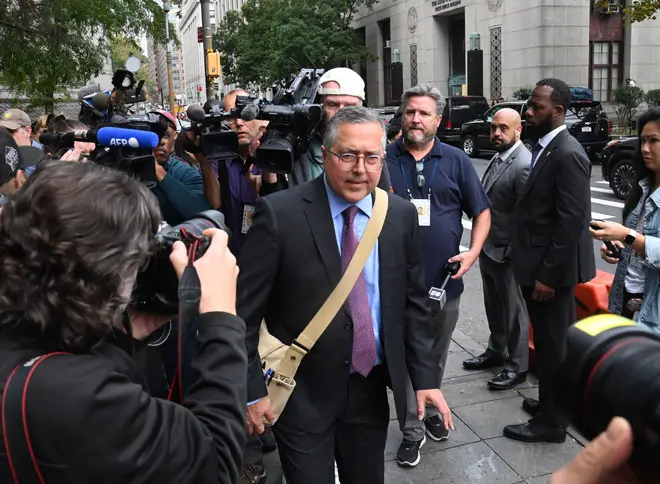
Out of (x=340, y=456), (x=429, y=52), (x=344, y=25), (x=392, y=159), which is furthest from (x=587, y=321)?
(x=344, y=25)

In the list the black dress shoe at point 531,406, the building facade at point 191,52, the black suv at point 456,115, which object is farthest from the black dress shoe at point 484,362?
the building facade at point 191,52

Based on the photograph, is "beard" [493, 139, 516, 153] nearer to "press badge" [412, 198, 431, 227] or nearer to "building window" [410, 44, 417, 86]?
"press badge" [412, 198, 431, 227]

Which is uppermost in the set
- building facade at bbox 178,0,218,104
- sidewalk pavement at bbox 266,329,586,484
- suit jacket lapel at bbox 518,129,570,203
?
building facade at bbox 178,0,218,104

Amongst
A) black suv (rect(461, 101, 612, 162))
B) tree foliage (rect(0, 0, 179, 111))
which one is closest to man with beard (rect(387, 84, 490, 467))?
tree foliage (rect(0, 0, 179, 111))

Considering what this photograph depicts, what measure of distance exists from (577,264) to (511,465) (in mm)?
1197

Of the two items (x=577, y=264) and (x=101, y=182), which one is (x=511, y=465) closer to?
(x=577, y=264)

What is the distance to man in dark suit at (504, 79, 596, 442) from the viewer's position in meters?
3.62

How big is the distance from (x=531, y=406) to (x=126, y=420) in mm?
3468

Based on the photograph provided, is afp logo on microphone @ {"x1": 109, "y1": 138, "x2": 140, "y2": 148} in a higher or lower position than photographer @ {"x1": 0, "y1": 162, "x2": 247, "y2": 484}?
higher

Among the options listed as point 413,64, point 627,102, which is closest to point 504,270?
point 627,102

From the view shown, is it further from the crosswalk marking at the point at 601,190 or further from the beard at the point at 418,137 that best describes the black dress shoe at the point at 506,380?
the crosswalk marking at the point at 601,190

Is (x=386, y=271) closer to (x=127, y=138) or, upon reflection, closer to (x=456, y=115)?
(x=127, y=138)

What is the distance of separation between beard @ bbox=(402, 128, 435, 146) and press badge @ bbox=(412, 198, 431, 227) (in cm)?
36

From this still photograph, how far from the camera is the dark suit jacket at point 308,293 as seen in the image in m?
2.45
